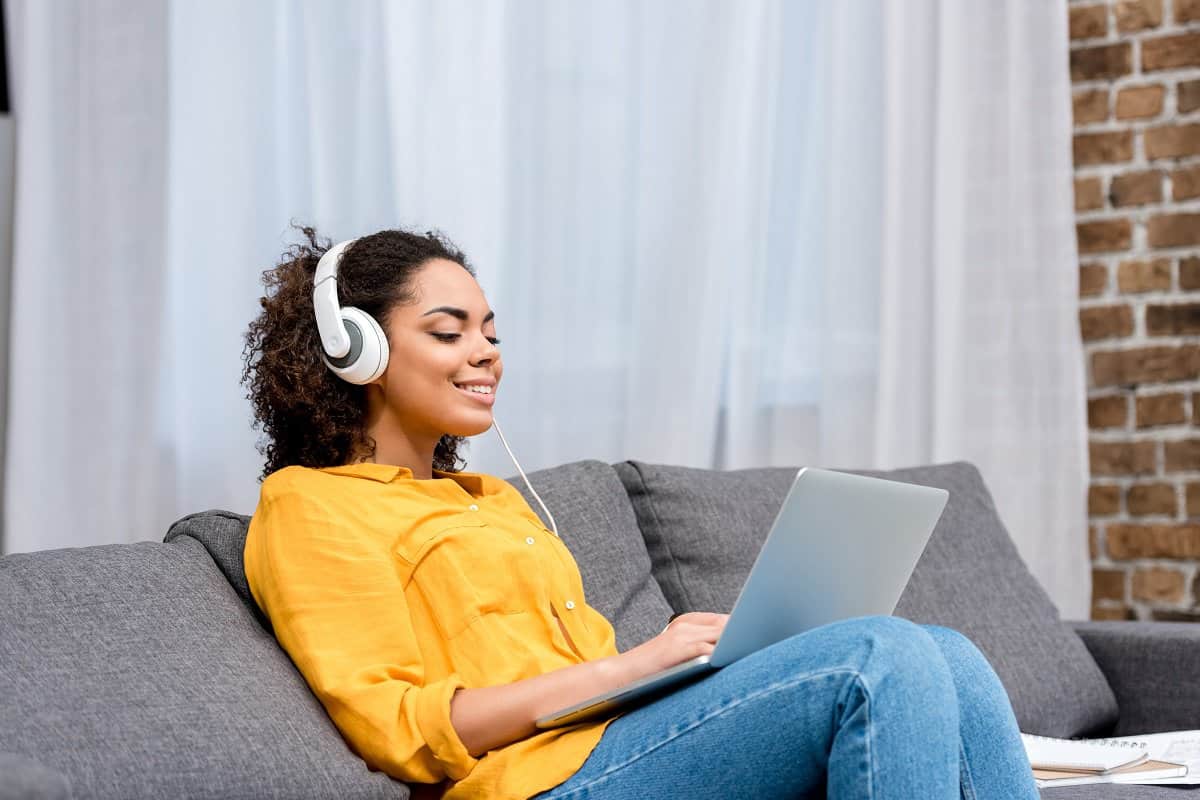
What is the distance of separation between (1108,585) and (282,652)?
2.13 metres

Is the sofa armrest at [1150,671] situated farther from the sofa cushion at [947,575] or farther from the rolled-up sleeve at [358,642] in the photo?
the rolled-up sleeve at [358,642]

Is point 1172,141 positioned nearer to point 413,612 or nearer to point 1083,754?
point 1083,754

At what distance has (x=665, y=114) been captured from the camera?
259 cm

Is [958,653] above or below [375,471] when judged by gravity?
below

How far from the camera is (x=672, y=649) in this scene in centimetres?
131

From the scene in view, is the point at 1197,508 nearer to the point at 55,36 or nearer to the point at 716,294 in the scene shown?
the point at 716,294

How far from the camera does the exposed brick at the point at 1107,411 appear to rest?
2957 millimetres

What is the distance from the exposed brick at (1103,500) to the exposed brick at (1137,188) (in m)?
0.61

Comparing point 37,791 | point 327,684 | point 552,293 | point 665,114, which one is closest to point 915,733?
point 327,684

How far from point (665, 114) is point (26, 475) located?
1.30m

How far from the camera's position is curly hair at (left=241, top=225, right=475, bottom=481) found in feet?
5.13

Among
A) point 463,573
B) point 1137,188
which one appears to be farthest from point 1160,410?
point 463,573

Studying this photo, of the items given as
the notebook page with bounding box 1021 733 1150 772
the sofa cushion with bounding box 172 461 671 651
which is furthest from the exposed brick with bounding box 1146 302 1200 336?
the sofa cushion with bounding box 172 461 671 651

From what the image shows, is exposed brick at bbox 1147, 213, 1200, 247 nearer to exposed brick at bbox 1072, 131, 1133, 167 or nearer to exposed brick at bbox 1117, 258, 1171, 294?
exposed brick at bbox 1117, 258, 1171, 294
